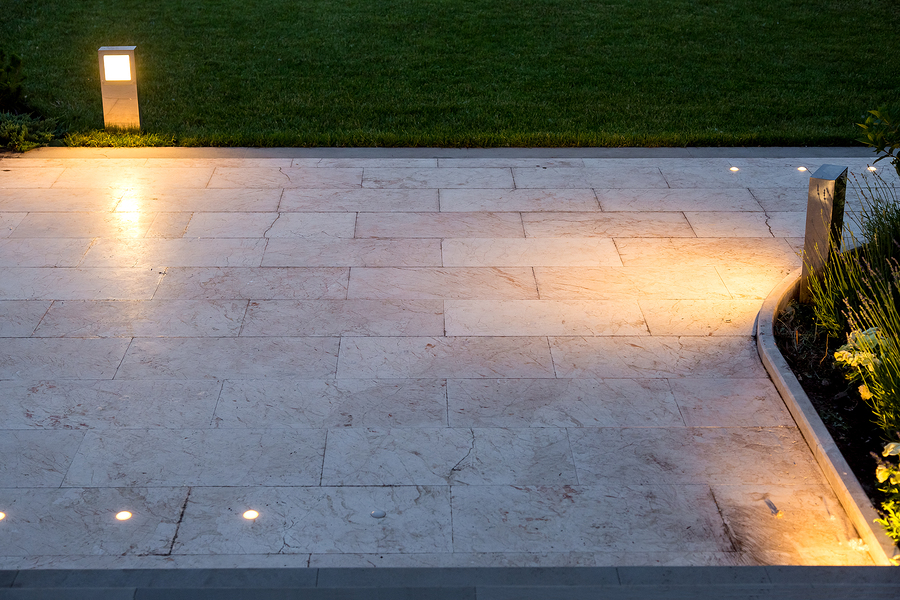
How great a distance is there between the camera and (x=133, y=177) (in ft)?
28.6

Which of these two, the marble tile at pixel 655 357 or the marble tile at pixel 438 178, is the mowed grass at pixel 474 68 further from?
the marble tile at pixel 655 357

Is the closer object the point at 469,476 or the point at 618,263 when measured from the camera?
the point at 469,476

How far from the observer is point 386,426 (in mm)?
4906

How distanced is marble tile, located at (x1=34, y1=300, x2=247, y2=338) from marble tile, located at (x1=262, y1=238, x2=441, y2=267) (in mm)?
806

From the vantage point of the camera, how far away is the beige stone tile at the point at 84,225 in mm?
7352

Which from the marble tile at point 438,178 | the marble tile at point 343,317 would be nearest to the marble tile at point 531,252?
the marble tile at point 343,317

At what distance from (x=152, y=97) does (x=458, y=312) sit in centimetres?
716

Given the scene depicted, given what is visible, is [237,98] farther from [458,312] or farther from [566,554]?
[566,554]

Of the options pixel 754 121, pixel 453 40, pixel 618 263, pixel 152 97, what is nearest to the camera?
A: pixel 618 263

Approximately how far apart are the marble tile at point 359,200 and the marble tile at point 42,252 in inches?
71.3

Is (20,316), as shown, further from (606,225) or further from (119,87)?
(119,87)

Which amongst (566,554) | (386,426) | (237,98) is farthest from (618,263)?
(237,98)

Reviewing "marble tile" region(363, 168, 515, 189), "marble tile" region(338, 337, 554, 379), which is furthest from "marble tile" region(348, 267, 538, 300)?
"marble tile" region(363, 168, 515, 189)

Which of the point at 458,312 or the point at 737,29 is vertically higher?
the point at 737,29
